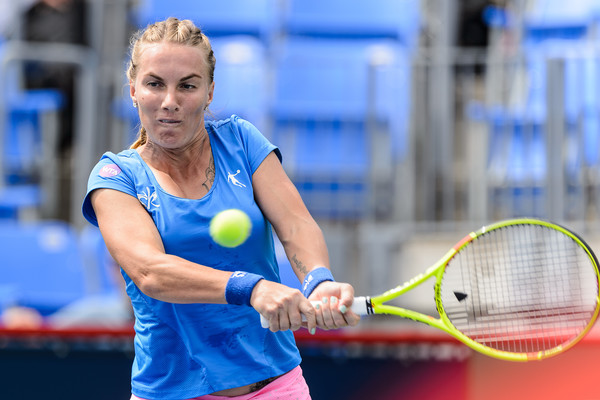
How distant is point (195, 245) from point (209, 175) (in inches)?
9.0

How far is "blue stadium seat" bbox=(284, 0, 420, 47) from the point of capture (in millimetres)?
6887

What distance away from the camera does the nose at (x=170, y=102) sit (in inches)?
91.7

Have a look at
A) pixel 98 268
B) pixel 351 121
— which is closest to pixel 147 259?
pixel 98 268

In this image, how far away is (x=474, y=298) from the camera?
3.05 m

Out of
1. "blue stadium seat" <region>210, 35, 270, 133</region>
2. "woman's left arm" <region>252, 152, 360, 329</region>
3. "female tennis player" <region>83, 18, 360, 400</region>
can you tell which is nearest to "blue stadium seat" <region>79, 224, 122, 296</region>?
"blue stadium seat" <region>210, 35, 270, 133</region>

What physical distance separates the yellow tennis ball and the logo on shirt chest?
6.6 inches

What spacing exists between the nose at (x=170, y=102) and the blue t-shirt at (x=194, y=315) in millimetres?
209

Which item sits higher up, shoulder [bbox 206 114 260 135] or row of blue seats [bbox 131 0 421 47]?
row of blue seats [bbox 131 0 421 47]

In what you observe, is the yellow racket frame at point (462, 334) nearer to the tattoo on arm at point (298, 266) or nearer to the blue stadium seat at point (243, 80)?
the tattoo on arm at point (298, 266)

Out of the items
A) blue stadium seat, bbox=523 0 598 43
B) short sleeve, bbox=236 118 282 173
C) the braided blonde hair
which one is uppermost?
blue stadium seat, bbox=523 0 598 43

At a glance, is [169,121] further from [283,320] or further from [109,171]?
[283,320]

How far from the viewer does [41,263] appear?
606 cm

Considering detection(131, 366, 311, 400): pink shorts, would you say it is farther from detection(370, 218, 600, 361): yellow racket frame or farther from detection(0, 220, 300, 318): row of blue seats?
detection(0, 220, 300, 318): row of blue seats

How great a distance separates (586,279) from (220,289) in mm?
2009
